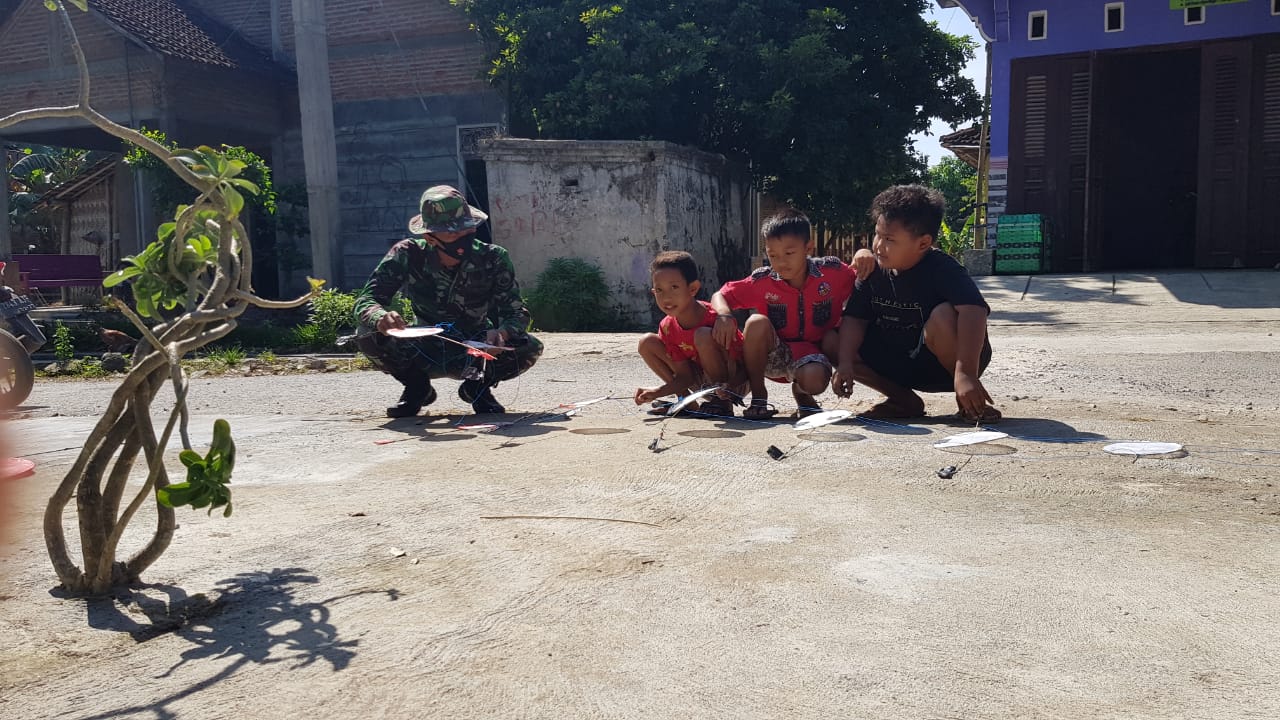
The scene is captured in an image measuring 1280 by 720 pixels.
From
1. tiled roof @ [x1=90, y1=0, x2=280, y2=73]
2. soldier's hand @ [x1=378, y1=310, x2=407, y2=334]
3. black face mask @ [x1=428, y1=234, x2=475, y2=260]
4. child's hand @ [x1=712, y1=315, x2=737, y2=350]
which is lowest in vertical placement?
child's hand @ [x1=712, y1=315, x2=737, y2=350]

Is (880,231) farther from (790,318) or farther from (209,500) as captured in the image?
(209,500)

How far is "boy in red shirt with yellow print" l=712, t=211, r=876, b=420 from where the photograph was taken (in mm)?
4578

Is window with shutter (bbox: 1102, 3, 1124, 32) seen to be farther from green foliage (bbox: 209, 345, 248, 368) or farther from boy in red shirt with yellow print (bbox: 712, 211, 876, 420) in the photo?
green foliage (bbox: 209, 345, 248, 368)

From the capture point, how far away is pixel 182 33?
1725cm

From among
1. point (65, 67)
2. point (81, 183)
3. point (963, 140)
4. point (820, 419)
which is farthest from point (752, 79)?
point (81, 183)

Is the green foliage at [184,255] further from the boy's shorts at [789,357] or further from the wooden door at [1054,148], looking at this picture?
the wooden door at [1054,148]

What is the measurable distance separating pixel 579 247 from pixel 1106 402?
346 inches

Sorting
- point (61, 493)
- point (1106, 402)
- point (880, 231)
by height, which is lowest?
point (1106, 402)

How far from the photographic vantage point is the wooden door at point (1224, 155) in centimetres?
1210

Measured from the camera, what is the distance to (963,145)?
18344 millimetres

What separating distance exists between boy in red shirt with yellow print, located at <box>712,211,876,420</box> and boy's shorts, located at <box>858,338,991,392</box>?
0.57 feet

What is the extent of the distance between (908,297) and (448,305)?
235 cm

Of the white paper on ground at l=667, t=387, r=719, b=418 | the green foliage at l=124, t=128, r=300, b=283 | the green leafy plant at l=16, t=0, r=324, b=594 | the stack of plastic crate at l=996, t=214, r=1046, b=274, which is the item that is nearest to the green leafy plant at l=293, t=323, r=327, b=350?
the green foliage at l=124, t=128, r=300, b=283

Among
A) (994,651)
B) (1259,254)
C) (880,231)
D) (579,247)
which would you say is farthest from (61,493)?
(1259,254)
